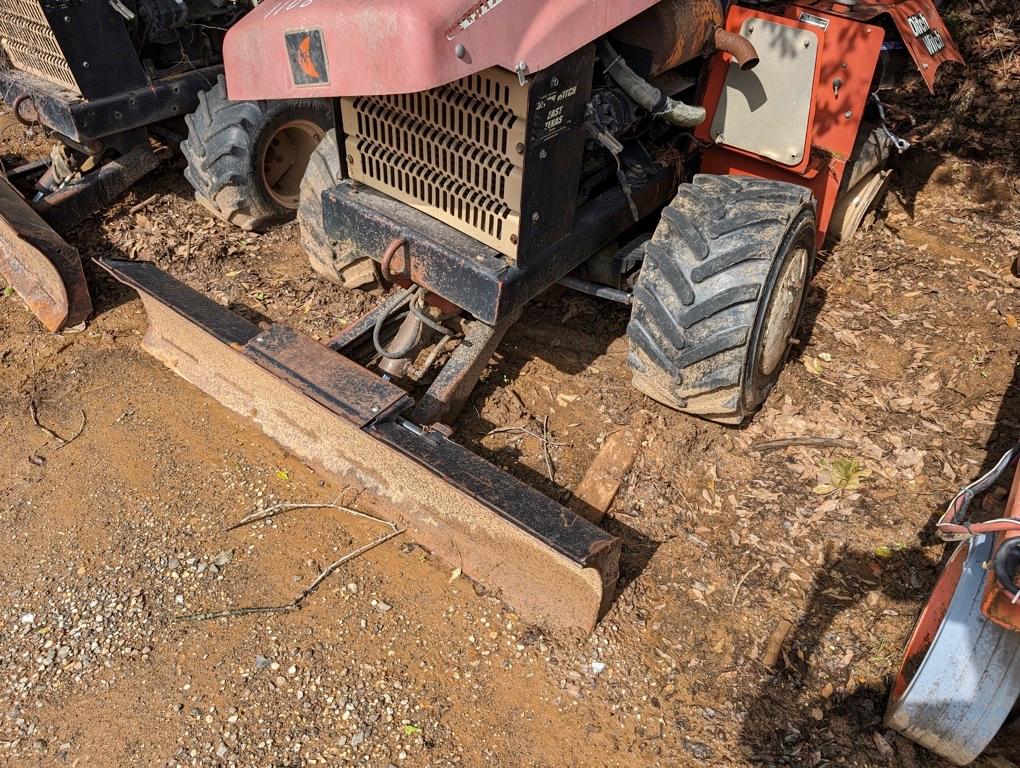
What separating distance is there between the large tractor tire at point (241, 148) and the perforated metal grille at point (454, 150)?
164 centimetres

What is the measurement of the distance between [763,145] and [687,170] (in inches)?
16.3

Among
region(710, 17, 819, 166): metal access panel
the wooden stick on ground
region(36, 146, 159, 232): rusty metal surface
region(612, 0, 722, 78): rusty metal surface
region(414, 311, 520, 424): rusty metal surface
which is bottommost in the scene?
the wooden stick on ground

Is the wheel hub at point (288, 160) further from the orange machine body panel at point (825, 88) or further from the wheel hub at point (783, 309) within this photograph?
the wheel hub at point (783, 309)

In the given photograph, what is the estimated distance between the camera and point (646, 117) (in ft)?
12.6

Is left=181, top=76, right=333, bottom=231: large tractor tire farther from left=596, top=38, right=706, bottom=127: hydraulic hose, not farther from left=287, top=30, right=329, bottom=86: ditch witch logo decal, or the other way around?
left=596, top=38, right=706, bottom=127: hydraulic hose

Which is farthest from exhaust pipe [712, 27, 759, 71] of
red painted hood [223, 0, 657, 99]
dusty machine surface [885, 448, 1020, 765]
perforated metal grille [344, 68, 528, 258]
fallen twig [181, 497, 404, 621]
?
fallen twig [181, 497, 404, 621]

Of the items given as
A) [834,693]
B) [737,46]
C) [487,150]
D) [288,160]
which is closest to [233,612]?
[487,150]

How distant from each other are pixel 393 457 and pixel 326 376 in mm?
466

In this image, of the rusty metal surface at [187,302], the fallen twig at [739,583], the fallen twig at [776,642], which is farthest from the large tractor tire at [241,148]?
the fallen twig at [776,642]

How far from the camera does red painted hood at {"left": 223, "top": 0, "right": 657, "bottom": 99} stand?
246 cm

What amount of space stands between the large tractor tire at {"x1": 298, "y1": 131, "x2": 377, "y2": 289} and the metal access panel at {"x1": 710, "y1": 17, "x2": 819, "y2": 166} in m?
1.88

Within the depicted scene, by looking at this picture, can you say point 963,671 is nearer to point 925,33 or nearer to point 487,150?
point 487,150

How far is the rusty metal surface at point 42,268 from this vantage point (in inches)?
176

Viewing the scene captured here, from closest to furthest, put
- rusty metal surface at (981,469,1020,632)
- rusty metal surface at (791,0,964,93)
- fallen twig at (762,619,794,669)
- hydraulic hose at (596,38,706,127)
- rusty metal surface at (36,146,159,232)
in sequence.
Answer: rusty metal surface at (981,469,1020,632)
fallen twig at (762,619,794,669)
hydraulic hose at (596,38,706,127)
rusty metal surface at (791,0,964,93)
rusty metal surface at (36,146,159,232)
